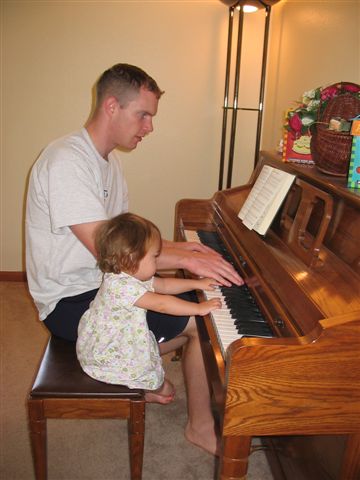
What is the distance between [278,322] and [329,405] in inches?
9.6

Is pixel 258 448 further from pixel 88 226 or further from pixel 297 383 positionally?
pixel 88 226

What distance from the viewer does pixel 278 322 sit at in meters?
1.17

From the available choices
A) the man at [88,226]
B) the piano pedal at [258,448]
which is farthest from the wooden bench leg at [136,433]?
the piano pedal at [258,448]

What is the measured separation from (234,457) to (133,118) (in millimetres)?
1270

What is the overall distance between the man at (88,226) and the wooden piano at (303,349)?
0.26 meters

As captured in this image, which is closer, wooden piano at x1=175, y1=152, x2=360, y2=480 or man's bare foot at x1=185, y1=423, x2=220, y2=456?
wooden piano at x1=175, y1=152, x2=360, y2=480

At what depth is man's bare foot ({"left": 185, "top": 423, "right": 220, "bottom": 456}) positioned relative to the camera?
1.81m

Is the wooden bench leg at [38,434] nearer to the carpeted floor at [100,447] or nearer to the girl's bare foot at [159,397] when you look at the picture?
the carpeted floor at [100,447]

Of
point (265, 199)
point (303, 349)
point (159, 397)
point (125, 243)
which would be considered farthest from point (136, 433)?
point (265, 199)

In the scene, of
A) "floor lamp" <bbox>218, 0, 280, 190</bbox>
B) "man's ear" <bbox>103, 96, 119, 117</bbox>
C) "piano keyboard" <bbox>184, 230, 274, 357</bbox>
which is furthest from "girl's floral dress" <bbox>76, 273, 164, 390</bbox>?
"floor lamp" <bbox>218, 0, 280, 190</bbox>

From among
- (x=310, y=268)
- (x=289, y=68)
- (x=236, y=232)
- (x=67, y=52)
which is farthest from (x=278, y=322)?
(x=67, y=52)

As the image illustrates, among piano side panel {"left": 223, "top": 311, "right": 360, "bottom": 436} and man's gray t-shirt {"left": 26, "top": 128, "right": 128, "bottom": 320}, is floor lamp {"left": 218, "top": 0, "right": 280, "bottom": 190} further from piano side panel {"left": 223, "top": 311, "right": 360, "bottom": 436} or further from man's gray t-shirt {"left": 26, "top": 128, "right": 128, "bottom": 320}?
piano side panel {"left": 223, "top": 311, "right": 360, "bottom": 436}

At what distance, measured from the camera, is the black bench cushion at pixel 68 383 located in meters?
1.35

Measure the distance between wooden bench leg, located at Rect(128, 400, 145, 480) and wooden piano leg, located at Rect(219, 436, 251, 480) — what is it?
37 centimetres
